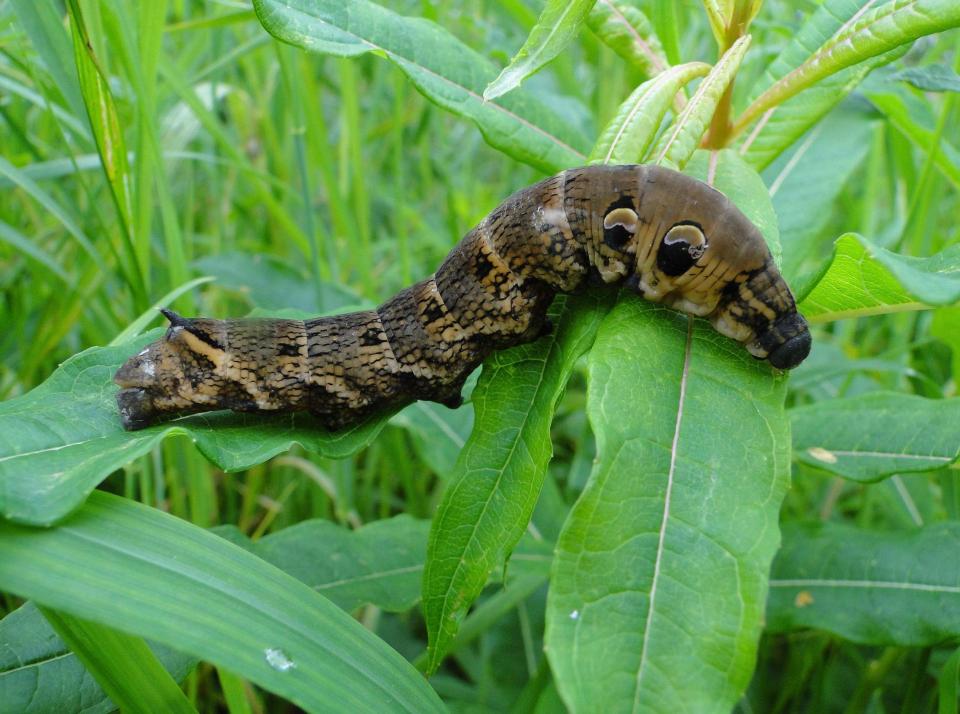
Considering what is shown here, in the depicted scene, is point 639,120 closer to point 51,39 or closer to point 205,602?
point 205,602

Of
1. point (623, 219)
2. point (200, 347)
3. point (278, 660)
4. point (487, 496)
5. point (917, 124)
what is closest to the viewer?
point (278, 660)

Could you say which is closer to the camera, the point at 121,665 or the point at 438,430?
the point at 121,665

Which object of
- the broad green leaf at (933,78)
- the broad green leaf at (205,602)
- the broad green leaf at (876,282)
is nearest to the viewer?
the broad green leaf at (205,602)

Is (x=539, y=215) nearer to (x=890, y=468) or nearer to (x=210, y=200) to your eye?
(x=890, y=468)

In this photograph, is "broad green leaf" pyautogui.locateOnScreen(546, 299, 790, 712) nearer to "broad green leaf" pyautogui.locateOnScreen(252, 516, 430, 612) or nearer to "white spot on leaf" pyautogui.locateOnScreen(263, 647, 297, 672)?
"white spot on leaf" pyautogui.locateOnScreen(263, 647, 297, 672)

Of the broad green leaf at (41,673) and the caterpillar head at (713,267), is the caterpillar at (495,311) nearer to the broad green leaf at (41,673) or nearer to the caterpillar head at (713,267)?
the caterpillar head at (713,267)

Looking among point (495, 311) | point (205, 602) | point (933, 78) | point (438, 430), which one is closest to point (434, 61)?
point (495, 311)

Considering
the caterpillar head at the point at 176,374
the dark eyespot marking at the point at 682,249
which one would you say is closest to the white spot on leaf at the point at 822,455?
the dark eyespot marking at the point at 682,249
